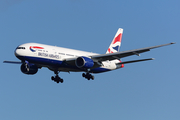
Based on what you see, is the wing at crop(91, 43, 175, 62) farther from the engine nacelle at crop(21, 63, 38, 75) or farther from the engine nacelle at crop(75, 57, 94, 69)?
the engine nacelle at crop(21, 63, 38, 75)

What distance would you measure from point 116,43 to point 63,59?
15.8 m

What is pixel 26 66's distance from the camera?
165 ft

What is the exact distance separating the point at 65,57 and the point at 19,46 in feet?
21.5

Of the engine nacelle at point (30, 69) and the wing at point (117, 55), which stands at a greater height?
the wing at point (117, 55)

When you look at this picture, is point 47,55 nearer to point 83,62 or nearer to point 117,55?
point 83,62

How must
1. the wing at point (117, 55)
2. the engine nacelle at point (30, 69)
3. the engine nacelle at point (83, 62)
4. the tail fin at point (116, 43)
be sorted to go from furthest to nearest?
the tail fin at point (116, 43) < the engine nacelle at point (30, 69) < the engine nacelle at point (83, 62) < the wing at point (117, 55)

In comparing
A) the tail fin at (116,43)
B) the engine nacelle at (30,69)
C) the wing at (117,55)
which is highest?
the tail fin at (116,43)

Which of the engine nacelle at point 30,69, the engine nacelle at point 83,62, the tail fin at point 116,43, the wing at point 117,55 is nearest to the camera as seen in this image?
the wing at point 117,55

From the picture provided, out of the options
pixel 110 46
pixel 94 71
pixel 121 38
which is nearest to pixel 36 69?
pixel 94 71

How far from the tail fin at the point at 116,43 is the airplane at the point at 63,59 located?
6.23 meters

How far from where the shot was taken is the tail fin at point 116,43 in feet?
206

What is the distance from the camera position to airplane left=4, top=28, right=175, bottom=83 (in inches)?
1911

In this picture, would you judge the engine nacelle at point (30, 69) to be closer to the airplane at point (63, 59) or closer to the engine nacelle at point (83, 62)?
the airplane at point (63, 59)

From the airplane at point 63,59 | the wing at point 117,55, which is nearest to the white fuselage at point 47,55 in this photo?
the airplane at point 63,59
